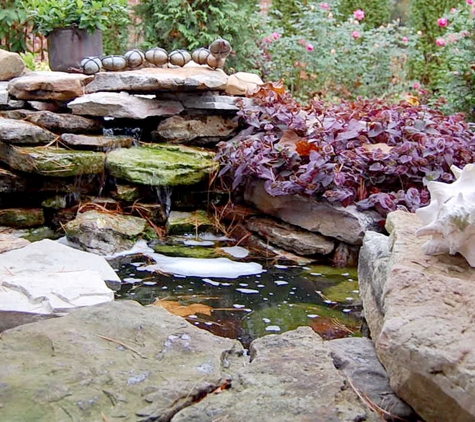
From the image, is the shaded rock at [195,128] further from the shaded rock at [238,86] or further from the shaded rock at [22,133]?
the shaded rock at [22,133]

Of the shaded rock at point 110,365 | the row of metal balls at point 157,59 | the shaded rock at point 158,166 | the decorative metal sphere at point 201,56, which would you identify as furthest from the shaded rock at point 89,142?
the shaded rock at point 110,365

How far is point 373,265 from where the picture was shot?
2.37 meters

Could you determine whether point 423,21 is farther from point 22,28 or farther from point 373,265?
point 373,265

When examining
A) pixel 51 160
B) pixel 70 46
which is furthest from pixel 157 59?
pixel 51 160

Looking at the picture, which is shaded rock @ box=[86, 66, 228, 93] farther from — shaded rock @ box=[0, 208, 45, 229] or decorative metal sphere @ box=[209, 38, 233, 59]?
shaded rock @ box=[0, 208, 45, 229]

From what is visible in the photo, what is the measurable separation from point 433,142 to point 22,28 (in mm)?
4822

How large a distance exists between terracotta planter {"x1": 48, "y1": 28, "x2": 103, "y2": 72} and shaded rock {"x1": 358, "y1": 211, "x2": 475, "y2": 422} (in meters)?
4.62

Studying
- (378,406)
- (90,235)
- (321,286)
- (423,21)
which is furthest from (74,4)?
(423,21)

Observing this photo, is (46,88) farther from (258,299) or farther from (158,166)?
(258,299)

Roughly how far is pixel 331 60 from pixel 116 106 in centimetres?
437

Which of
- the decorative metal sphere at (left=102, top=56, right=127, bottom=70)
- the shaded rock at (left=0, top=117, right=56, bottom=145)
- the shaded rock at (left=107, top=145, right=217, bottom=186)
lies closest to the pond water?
the shaded rock at (left=107, top=145, right=217, bottom=186)

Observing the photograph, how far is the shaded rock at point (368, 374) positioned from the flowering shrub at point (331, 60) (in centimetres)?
637

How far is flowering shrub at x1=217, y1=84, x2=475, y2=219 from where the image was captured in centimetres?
402

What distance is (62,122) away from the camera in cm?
463
